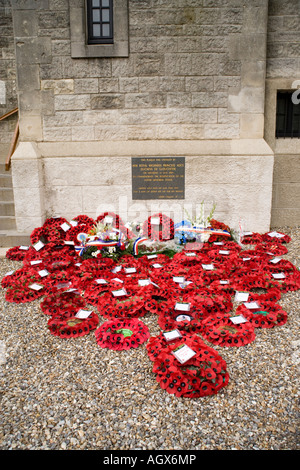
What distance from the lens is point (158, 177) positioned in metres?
5.66

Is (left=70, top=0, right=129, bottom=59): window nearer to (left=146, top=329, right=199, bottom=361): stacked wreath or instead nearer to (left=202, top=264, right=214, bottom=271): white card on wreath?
(left=202, top=264, right=214, bottom=271): white card on wreath

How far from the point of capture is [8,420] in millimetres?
2123

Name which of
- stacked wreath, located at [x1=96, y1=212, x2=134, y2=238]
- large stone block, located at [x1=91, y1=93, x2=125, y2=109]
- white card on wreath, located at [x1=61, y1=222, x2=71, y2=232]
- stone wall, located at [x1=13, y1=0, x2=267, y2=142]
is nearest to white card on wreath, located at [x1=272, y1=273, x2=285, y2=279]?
stacked wreath, located at [x1=96, y1=212, x2=134, y2=238]

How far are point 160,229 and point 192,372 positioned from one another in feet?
11.6

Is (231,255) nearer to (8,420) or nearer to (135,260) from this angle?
(135,260)

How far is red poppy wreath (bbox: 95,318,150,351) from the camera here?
9.36 ft

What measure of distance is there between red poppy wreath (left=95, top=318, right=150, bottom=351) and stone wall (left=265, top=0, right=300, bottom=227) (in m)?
4.10

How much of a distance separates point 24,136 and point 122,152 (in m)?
1.57

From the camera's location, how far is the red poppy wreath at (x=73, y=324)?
3061 mm

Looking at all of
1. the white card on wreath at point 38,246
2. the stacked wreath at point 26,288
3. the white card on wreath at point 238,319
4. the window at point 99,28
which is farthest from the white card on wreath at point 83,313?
the window at point 99,28

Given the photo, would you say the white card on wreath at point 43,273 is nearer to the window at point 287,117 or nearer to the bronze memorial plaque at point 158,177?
the bronze memorial plaque at point 158,177

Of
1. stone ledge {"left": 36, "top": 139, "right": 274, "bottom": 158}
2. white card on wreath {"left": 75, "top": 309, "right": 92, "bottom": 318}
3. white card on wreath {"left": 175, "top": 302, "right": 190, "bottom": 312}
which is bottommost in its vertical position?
white card on wreath {"left": 75, "top": 309, "right": 92, "bottom": 318}
